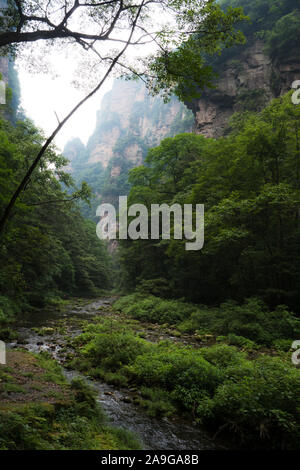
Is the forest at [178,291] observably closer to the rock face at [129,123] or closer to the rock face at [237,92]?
the rock face at [237,92]

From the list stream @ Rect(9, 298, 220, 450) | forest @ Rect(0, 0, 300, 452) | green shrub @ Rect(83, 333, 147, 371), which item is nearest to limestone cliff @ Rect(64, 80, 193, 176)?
forest @ Rect(0, 0, 300, 452)

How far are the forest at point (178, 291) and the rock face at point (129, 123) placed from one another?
65.4m

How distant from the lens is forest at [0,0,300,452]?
4.55 metres

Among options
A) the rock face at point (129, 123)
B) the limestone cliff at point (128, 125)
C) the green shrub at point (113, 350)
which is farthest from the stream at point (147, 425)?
the limestone cliff at point (128, 125)

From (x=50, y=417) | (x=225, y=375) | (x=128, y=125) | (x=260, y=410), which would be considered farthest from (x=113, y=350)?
(x=128, y=125)

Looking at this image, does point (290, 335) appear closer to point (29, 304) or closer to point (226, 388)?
point (226, 388)

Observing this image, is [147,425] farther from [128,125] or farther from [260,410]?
[128,125]

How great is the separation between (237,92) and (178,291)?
29380 mm

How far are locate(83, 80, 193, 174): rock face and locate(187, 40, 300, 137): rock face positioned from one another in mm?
42195

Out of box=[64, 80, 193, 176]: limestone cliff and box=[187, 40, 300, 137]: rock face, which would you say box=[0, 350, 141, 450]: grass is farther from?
box=[64, 80, 193, 176]: limestone cliff

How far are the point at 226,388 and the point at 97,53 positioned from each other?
24.2 ft

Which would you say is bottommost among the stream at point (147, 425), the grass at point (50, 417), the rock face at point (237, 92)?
the stream at point (147, 425)

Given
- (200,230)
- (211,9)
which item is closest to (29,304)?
(200,230)

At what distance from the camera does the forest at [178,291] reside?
455 cm
